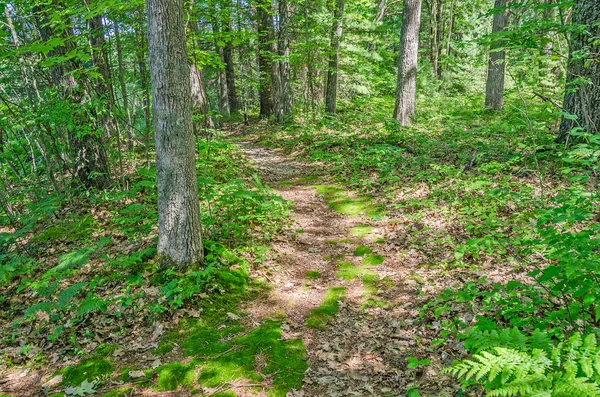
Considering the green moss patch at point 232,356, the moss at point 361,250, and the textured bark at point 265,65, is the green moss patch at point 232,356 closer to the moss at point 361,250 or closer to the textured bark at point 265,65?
the moss at point 361,250

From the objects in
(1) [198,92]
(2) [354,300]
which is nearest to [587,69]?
(2) [354,300]

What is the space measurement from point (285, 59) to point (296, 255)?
10005 millimetres

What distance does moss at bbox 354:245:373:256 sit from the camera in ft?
18.7

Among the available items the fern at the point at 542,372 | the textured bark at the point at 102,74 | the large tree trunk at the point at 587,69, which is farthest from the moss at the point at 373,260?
the textured bark at the point at 102,74

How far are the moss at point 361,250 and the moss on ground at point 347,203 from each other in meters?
1.19

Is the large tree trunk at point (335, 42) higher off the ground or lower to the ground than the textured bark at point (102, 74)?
higher

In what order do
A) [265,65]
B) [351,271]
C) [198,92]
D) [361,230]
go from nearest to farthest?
[351,271]
[361,230]
[198,92]
[265,65]

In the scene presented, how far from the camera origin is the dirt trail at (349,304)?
3320 millimetres

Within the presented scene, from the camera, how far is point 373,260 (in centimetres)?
545

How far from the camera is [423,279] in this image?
15.3ft

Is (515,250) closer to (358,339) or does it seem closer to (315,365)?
(358,339)

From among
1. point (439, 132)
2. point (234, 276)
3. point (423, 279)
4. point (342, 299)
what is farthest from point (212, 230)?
point (439, 132)

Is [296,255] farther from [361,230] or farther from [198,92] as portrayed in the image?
[198,92]

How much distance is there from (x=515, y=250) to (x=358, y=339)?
2.38m
